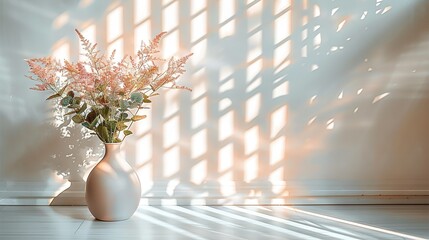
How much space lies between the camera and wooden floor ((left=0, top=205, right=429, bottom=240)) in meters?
1.83

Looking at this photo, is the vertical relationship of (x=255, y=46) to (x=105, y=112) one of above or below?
above

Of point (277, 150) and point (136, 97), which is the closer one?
point (136, 97)

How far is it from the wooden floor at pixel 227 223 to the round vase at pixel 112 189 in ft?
0.13

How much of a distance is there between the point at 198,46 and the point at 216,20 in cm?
13

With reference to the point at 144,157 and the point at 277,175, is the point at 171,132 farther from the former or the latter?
the point at 277,175

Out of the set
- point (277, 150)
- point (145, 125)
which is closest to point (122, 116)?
point (145, 125)

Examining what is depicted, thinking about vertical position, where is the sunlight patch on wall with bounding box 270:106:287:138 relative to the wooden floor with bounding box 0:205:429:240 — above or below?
above

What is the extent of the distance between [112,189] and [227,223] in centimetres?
44

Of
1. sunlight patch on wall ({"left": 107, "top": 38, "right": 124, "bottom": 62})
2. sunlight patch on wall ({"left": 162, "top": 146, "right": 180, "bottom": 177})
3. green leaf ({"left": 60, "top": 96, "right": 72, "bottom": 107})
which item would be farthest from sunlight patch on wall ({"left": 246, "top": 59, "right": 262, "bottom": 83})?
green leaf ({"left": 60, "top": 96, "right": 72, "bottom": 107})

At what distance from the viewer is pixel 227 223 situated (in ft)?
6.62

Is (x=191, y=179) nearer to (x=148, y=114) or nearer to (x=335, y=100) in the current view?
(x=148, y=114)

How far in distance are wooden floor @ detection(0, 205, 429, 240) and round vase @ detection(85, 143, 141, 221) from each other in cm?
4

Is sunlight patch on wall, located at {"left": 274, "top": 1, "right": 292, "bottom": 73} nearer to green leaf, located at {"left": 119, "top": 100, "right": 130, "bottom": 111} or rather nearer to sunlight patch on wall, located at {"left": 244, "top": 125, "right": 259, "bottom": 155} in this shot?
sunlight patch on wall, located at {"left": 244, "top": 125, "right": 259, "bottom": 155}

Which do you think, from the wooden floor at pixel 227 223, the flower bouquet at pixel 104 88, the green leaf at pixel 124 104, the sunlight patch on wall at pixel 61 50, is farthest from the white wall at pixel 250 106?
the green leaf at pixel 124 104
